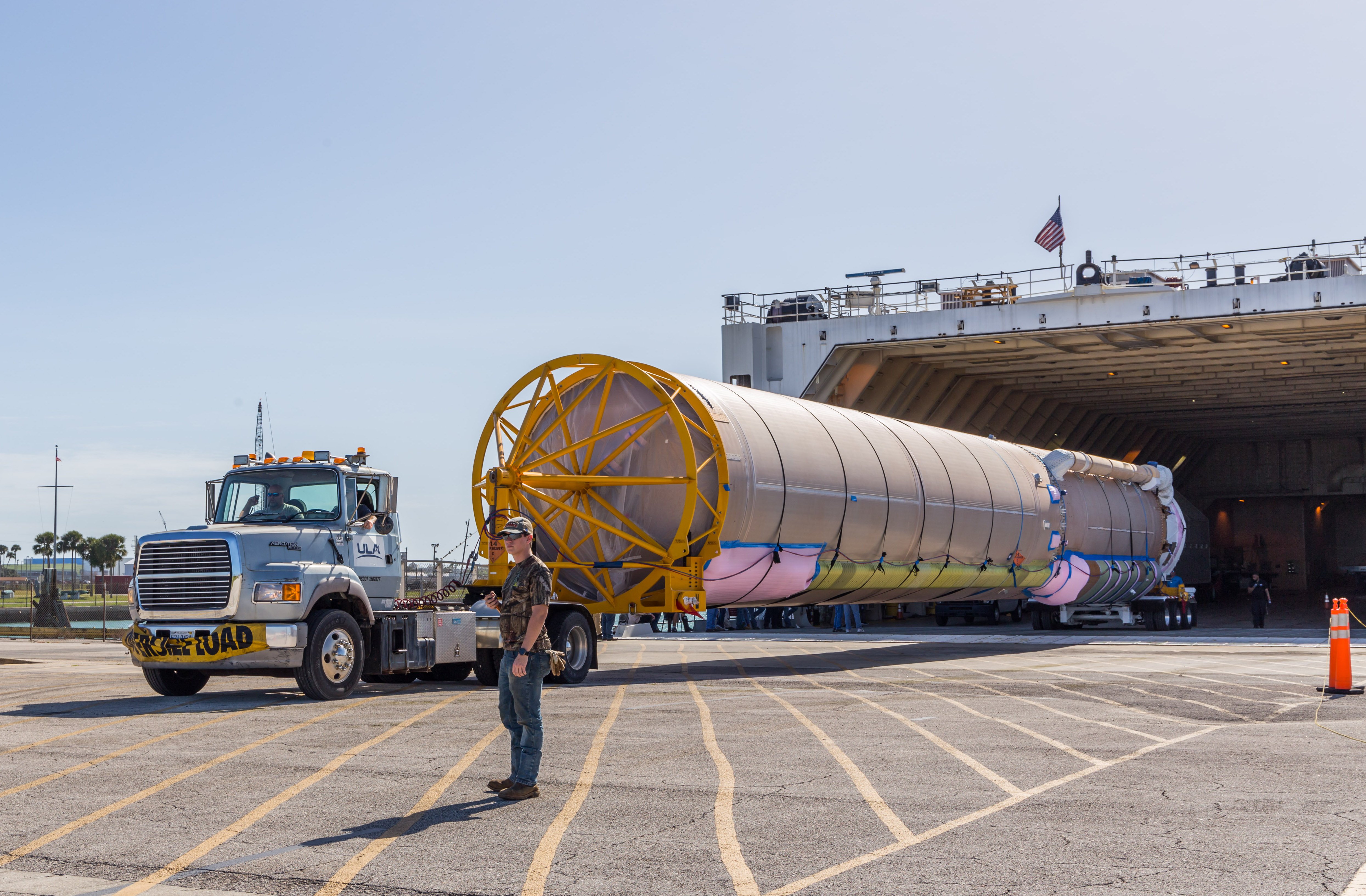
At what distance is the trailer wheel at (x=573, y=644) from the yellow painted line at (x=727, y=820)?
4.94 meters

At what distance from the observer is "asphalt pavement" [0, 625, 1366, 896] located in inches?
247

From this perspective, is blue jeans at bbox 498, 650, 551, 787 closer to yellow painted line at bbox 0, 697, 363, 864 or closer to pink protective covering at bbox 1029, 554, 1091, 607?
yellow painted line at bbox 0, 697, 363, 864

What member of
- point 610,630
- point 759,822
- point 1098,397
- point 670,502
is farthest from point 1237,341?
point 759,822

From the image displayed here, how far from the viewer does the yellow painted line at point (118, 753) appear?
886cm

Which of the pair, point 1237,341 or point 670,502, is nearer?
point 670,502

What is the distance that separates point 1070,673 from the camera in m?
18.9

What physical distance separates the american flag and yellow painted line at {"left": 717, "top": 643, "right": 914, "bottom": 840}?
2751cm

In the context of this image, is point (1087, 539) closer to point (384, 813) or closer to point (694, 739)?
point (694, 739)

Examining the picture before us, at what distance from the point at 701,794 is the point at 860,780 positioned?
4.05ft

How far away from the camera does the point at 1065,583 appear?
95.1 ft

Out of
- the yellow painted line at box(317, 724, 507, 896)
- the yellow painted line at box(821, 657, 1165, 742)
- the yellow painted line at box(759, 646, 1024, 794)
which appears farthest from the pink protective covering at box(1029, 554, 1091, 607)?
the yellow painted line at box(317, 724, 507, 896)

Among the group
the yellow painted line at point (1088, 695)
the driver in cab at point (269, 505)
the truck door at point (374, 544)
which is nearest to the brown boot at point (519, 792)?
the yellow painted line at point (1088, 695)

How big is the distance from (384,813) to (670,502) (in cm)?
1093

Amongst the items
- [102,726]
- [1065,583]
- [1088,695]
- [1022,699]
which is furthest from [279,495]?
[1065,583]
